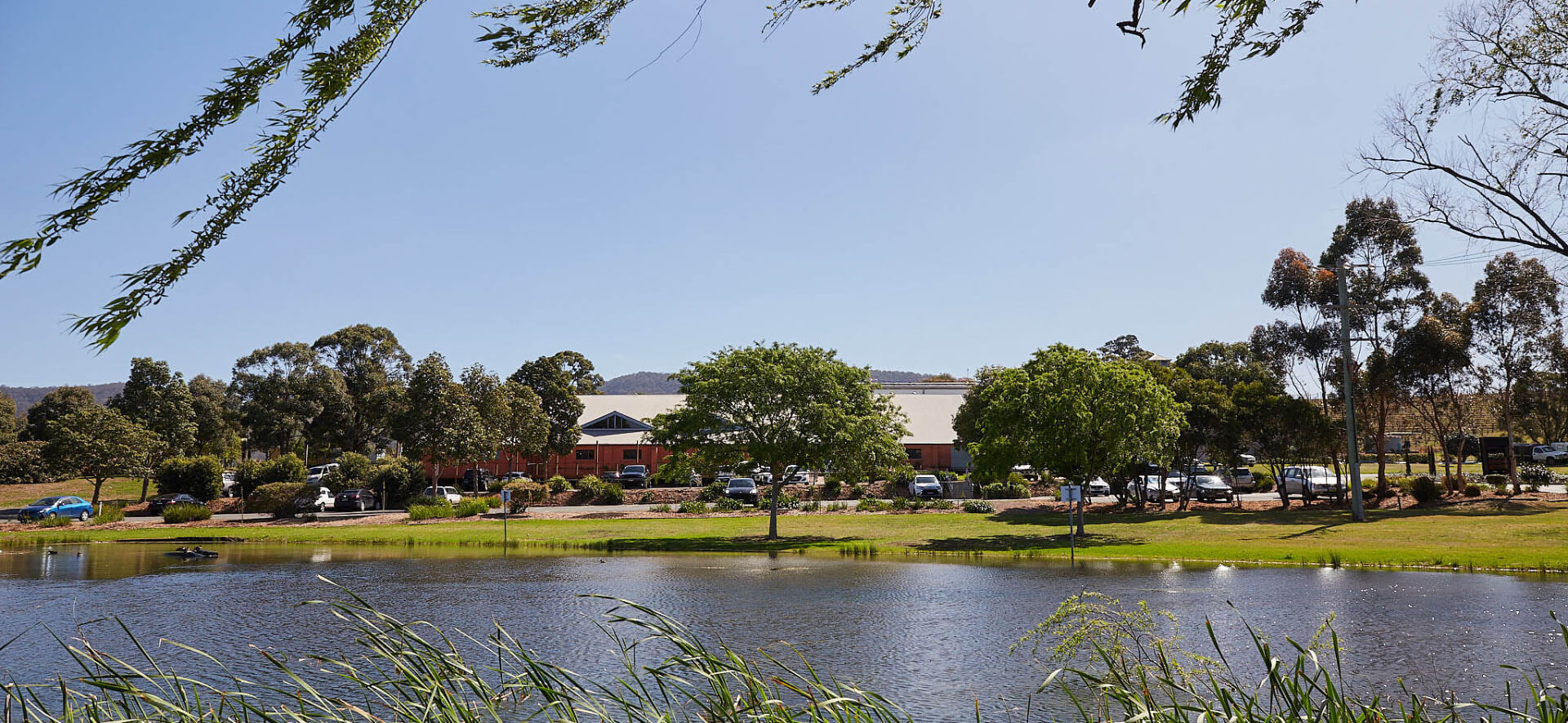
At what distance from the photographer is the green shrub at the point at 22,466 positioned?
2231 inches

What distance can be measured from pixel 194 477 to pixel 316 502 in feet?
28.7

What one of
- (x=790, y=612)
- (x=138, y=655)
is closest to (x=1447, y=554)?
(x=790, y=612)

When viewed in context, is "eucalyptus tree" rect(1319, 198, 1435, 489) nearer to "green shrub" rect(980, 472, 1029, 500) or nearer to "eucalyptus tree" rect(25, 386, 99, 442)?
"green shrub" rect(980, 472, 1029, 500)

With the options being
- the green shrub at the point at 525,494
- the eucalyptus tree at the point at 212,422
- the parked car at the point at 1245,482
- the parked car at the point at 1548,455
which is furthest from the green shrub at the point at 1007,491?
the eucalyptus tree at the point at 212,422

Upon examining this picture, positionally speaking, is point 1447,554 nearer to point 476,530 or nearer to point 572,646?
point 572,646

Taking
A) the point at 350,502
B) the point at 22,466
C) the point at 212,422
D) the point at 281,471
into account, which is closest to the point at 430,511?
the point at 350,502

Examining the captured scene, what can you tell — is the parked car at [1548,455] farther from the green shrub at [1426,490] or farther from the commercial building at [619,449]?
the commercial building at [619,449]

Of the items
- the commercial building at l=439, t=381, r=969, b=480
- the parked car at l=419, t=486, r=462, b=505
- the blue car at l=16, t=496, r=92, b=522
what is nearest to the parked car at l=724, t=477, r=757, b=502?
the parked car at l=419, t=486, r=462, b=505

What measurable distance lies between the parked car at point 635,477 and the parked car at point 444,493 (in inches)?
379

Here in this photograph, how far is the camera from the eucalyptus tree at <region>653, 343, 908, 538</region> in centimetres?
3403

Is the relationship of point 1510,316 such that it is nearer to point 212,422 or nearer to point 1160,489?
point 1160,489

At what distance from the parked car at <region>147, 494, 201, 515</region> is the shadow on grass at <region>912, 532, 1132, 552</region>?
34600 mm

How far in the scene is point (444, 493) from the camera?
49.3 metres

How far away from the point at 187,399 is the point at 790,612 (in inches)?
2413
